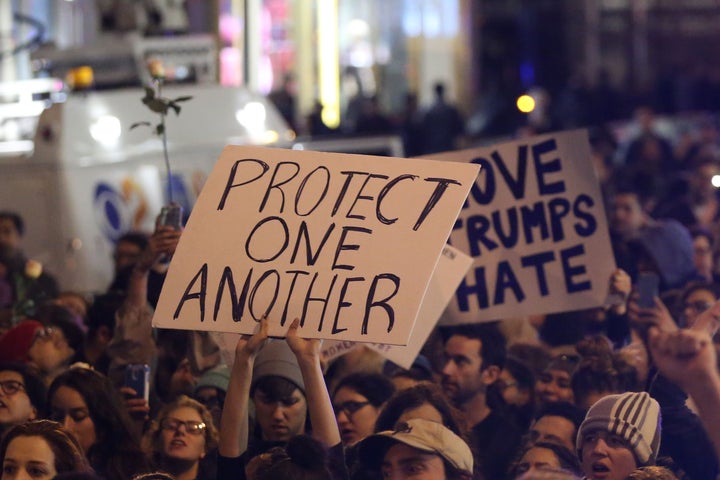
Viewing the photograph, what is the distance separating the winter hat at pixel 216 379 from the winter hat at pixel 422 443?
2.52ft

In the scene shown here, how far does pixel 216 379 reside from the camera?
561 cm

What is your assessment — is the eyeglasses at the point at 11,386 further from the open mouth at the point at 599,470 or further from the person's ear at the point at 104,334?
the open mouth at the point at 599,470

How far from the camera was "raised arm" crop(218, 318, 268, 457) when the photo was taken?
15.2 ft

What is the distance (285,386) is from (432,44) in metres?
28.2

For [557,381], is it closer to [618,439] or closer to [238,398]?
[618,439]

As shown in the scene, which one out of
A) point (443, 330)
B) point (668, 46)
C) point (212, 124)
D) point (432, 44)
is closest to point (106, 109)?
point (212, 124)

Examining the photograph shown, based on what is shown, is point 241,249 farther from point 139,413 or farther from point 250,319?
point 139,413

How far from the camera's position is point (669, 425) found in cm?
507

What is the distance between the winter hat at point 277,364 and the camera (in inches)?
206

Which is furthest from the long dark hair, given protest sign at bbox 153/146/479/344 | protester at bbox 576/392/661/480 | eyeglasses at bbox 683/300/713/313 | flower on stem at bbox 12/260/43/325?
eyeglasses at bbox 683/300/713/313

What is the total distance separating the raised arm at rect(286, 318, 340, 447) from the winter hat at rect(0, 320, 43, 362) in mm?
1893

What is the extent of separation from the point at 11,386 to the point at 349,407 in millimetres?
1136

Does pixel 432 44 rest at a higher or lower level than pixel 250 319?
lower

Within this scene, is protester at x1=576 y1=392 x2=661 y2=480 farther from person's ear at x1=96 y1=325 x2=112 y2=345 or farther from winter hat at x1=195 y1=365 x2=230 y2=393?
person's ear at x1=96 y1=325 x2=112 y2=345
